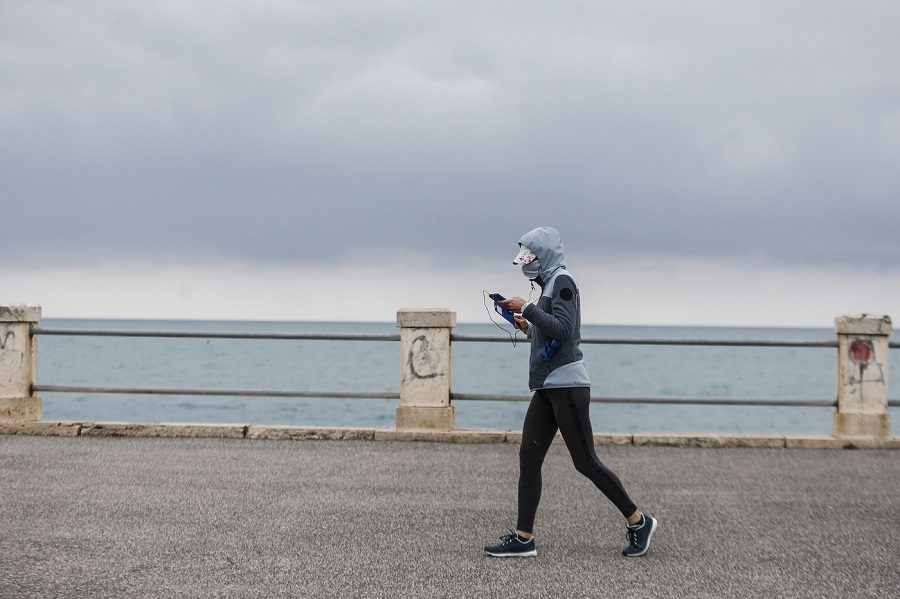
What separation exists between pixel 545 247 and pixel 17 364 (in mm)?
7713

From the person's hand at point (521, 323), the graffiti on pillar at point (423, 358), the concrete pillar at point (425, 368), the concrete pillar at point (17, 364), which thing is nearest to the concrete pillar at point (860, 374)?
the concrete pillar at point (425, 368)

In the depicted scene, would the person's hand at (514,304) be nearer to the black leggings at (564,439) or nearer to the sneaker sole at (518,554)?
the black leggings at (564,439)

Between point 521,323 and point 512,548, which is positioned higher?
point 521,323

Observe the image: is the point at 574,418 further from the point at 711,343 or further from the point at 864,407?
the point at 864,407

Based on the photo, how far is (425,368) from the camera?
1036 cm

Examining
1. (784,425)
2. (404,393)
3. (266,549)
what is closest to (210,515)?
(266,549)

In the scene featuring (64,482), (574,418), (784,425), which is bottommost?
(784,425)

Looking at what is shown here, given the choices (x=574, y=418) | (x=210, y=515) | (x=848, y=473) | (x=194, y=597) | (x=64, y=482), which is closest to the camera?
(x=194, y=597)

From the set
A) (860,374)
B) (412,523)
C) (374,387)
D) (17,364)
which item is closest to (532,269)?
(412,523)

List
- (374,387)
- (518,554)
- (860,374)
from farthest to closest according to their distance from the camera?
(374,387) < (860,374) < (518,554)

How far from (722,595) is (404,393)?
5.91m

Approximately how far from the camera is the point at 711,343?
33.1 feet

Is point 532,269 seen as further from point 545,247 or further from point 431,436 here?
point 431,436

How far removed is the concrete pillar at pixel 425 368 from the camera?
1031cm
